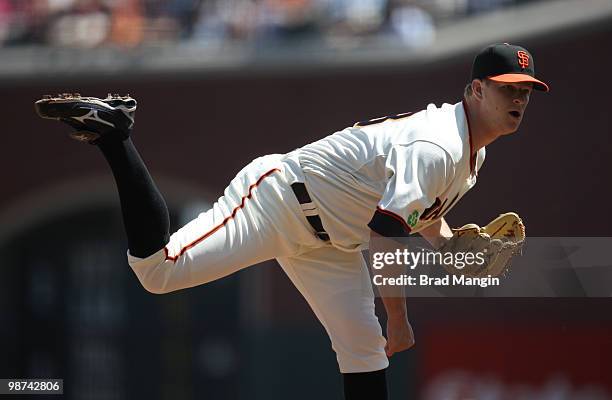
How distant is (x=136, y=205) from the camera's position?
3738mm

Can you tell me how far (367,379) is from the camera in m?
4.04

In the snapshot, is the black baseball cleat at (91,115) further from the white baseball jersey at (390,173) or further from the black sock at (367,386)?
the black sock at (367,386)

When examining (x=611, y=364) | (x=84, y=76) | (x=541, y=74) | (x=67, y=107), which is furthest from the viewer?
(x=84, y=76)

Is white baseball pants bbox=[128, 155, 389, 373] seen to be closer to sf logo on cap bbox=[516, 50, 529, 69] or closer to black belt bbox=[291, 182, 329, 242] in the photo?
black belt bbox=[291, 182, 329, 242]

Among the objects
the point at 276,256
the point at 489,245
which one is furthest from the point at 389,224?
the point at 489,245

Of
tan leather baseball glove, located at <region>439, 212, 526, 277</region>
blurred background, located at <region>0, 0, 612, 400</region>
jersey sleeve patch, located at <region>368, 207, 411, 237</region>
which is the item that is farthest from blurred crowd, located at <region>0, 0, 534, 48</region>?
jersey sleeve patch, located at <region>368, 207, 411, 237</region>

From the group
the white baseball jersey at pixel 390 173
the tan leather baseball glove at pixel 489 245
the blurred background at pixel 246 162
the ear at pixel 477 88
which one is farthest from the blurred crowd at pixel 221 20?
the ear at pixel 477 88

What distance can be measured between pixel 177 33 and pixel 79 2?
968mm

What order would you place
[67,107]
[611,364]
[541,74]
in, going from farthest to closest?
[541,74], [611,364], [67,107]

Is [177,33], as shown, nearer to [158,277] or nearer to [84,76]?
[84,76]

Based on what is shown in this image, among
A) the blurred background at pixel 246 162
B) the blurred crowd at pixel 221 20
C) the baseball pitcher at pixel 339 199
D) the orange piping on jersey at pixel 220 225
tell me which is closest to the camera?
the baseball pitcher at pixel 339 199

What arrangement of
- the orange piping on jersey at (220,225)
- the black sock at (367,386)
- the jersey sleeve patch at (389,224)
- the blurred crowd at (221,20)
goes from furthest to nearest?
the blurred crowd at (221,20) → the black sock at (367,386) → the orange piping on jersey at (220,225) → the jersey sleeve patch at (389,224)

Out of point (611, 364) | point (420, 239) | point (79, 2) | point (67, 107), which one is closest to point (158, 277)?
point (67, 107)

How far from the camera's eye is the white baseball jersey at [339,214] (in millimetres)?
3635
